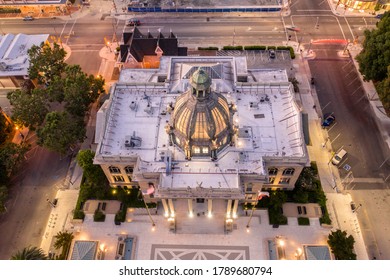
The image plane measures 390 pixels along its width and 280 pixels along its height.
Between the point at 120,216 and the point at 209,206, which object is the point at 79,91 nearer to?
the point at 120,216

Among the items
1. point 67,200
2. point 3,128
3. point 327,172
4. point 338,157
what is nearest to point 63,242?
point 67,200

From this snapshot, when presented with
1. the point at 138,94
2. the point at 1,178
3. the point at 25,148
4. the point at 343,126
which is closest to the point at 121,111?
the point at 138,94

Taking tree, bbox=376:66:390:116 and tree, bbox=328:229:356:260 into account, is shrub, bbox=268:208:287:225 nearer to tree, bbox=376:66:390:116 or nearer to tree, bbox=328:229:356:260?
tree, bbox=328:229:356:260

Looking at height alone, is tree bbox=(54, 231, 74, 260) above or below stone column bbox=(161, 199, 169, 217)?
below

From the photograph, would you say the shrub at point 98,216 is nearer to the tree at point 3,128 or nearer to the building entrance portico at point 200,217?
the building entrance portico at point 200,217

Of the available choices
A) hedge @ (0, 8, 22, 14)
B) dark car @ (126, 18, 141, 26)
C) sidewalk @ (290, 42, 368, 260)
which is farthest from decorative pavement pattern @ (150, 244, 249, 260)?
hedge @ (0, 8, 22, 14)

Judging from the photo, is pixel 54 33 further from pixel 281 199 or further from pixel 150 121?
pixel 281 199

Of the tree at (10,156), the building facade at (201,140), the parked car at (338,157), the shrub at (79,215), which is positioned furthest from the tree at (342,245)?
the tree at (10,156)
